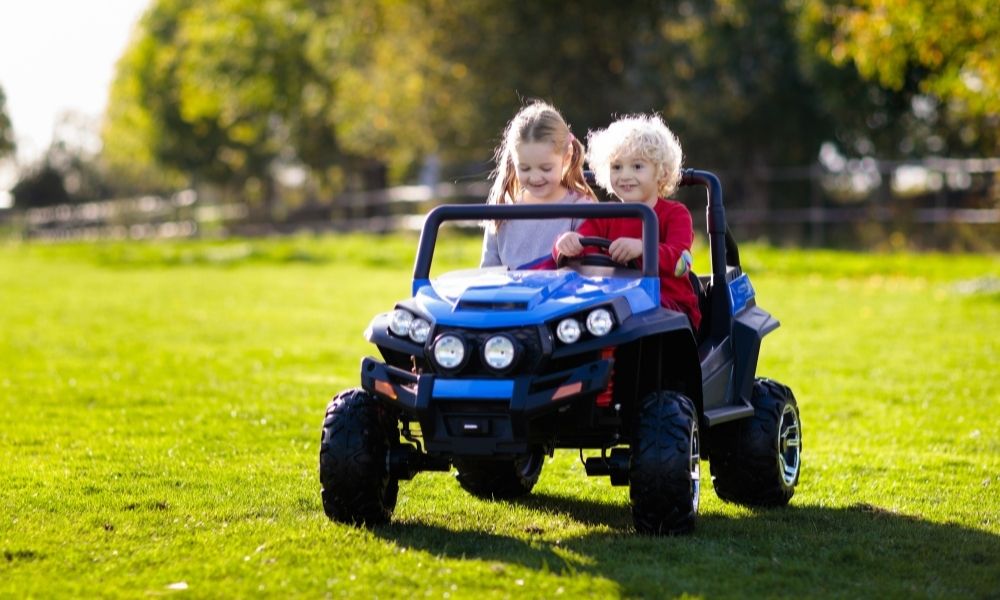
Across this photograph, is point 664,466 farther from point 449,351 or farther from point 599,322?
point 449,351

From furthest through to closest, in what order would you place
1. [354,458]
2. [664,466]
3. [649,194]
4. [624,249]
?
[649,194] → [624,249] → [354,458] → [664,466]

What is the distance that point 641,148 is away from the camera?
6.74 metres

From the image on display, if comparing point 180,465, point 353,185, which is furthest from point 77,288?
point 353,185

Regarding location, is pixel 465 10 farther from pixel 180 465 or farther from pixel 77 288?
pixel 180 465

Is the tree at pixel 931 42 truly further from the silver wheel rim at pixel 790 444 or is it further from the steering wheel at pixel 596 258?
the steering wheel at pixel 596 258

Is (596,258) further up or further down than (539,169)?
further down

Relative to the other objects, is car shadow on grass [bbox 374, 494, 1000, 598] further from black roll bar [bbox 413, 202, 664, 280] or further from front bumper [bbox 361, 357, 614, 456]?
black roll bar [bbox 413, 202, 664, 280]

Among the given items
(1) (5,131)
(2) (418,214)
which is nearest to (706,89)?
(2) (418,214)

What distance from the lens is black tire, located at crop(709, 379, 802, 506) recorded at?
22.9 ft

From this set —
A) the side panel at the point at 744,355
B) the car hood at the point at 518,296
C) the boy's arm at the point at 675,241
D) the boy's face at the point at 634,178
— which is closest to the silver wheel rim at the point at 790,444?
the side panel at the point at 744,355

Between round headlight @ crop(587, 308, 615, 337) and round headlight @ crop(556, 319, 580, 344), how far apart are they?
0.18ft

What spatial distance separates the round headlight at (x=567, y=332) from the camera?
19.3ft

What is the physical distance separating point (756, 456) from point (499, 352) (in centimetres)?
166

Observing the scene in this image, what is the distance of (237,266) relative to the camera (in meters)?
31.2
